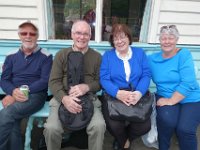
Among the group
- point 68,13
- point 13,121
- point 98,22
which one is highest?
point 68,13

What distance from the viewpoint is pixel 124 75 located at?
2.99 m

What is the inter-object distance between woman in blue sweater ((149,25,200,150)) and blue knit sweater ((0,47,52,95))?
1.28 metres

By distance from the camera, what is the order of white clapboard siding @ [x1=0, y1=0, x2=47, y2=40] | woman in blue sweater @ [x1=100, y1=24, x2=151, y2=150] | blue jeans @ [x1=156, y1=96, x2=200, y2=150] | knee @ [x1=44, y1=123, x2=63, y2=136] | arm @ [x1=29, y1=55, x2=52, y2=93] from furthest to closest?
white clapboard siding @ [x1=0, y1=0, x2=47, y2=40] < arm @ [x1=29, y1=55, x2=52, y2=93] < woman in blue sweater @ [x1=100, y1=24, x2=151, y2=150] < blue jeans @ [x1=156, y1=96, x2=200, y2=150] < knee @ [x1=44, y1=123, x2=63, y2=136]

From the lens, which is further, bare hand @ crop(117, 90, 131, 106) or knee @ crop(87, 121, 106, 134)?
bare hand @ crop(117, 90, 131, 106)

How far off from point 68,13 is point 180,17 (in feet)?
5.08

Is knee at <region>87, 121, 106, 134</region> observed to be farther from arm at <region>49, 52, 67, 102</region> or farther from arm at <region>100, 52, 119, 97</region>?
arm at <region>49, 52, 67, 102</region>

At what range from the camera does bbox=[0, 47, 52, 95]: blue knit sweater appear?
308 centimetres

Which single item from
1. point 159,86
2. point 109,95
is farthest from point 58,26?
point 159,86

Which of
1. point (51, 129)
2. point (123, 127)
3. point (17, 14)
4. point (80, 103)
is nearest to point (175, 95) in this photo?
point (123, 127)

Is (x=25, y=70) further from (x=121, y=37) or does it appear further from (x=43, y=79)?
(x=121, y=37)

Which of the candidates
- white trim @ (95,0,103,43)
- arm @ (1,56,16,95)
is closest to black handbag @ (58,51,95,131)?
Result: arm @ (1,56,16,95)

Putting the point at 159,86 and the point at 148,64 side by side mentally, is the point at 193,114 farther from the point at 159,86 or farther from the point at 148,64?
the point at 148,64

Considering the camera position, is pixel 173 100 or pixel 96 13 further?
pixel 96 13

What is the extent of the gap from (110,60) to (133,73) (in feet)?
0.97
